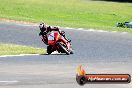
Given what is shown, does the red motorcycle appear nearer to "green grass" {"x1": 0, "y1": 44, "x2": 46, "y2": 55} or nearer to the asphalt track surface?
the asphalt track surface

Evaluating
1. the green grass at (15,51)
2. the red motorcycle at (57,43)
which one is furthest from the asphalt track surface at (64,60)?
the green grass at (15,51)

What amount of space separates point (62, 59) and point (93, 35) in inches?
484

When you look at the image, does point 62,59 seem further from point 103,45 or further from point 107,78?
point 107,78

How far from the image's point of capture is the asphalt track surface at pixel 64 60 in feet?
41.5

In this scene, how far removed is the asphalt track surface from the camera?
12.6m

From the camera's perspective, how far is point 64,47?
2172cm

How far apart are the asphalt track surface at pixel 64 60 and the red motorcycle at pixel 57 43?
0.48 metres

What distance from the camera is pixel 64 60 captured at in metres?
19.3

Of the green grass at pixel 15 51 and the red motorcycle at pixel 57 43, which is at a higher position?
the red motorcycle at pixel 57 43

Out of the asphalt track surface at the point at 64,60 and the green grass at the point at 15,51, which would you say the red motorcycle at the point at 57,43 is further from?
the green grass at the point at 15,51

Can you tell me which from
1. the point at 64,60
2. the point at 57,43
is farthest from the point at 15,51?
the point at 64,60

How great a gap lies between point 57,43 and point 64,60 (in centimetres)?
252

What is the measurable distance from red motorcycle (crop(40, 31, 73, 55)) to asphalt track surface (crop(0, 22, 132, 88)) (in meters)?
0.48

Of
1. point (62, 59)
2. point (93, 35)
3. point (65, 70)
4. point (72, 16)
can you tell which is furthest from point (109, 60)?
point (72, 16)
